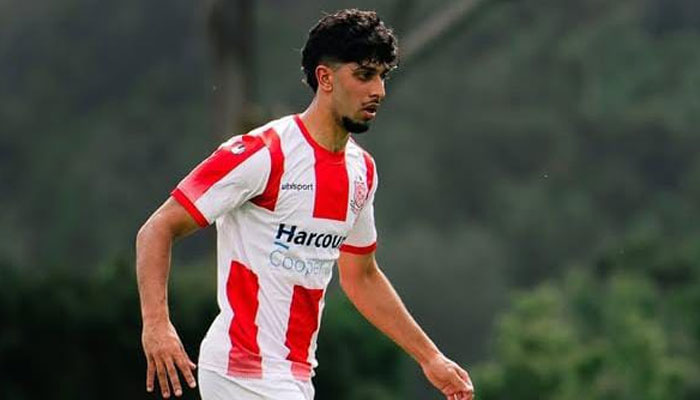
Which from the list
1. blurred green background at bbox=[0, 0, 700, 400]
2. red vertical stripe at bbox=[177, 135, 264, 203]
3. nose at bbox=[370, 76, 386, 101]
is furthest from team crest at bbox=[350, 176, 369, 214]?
blurred green background at bbox=[0, 0, 700, 400]

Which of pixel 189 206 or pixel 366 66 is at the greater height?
pixel 366 66

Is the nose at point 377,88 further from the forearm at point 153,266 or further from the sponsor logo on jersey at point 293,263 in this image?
the forearm at point 153,266

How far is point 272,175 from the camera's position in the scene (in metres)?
7.64

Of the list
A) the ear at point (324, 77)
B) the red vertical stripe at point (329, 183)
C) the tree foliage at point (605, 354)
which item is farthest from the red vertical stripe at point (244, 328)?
the tree foliage at point (605, 354)

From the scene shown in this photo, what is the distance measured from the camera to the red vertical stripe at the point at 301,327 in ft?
25.3

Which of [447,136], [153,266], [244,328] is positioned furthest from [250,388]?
[447,136]

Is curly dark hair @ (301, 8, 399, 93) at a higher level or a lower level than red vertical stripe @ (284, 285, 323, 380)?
higher

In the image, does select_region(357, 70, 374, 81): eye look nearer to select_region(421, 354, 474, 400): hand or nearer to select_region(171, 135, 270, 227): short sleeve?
select_region(171, 135, 270, 227): short sleeve

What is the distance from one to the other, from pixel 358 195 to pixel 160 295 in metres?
0.93

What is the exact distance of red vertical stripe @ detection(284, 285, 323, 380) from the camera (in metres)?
7.72

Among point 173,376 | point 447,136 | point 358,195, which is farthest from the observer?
point 447,136

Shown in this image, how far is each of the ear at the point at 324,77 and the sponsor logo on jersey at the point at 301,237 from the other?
0.52 meters

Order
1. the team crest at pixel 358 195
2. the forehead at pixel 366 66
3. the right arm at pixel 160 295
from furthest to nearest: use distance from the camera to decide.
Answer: the team crest at pixel 358 195, the forehead at pixel 366 66, the right arm at pixel 160 295

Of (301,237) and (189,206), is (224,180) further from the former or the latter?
(301,237)
